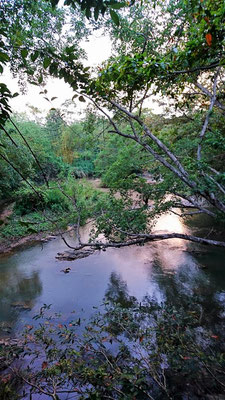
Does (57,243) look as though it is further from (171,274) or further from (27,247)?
(171,274)

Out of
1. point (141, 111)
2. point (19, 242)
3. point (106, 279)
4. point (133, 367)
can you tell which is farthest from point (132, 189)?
point (19, 242)

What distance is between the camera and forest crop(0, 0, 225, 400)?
6.15 feet

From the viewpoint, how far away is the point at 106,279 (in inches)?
281

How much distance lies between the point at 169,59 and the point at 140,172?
4.39 metres

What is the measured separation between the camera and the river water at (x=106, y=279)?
18.9ft

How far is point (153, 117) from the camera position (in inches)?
291

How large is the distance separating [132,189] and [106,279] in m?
3.15

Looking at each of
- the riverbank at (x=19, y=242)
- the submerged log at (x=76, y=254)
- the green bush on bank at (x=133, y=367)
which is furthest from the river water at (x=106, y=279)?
the green bush on bank at (x=133, y=367)

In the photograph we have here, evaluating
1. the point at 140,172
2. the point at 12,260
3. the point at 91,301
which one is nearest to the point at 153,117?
the point at 140,172

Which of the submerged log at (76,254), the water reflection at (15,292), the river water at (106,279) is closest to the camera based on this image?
the submerged log at (76,254)

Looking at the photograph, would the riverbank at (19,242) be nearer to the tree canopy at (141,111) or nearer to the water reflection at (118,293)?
Result: the water reflection at (118,293)

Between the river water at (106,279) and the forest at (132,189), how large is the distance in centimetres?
13

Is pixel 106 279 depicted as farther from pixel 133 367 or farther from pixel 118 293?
pixel 133 367

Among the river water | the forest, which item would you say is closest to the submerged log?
the forest
